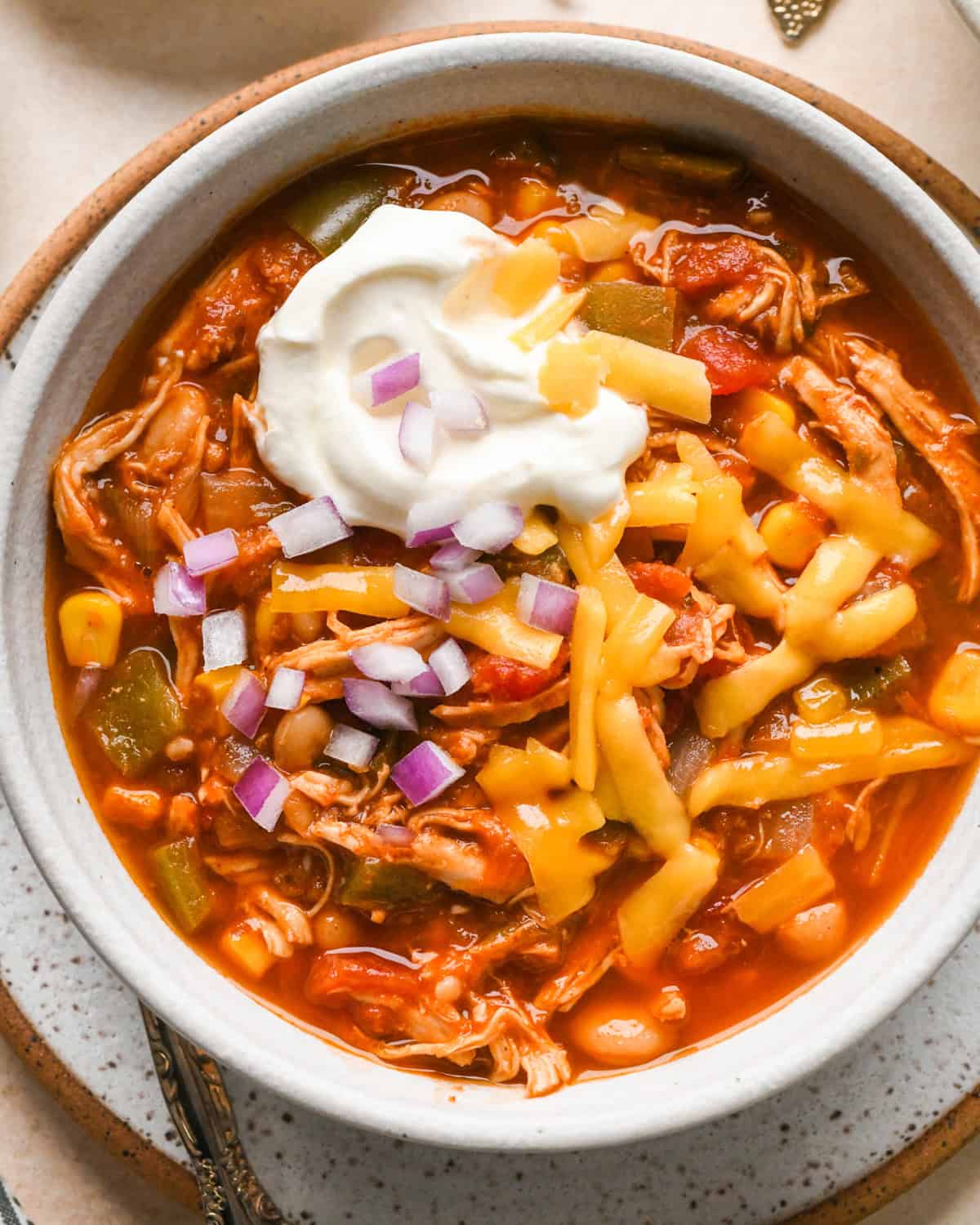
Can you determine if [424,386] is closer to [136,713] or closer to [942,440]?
[136,713]

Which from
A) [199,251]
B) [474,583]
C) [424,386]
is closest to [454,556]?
[474,583]

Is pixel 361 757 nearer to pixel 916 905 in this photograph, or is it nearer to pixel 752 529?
pixel 752 529

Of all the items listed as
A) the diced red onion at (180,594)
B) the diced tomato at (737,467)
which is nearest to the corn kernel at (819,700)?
the diced tomato at (737,467)

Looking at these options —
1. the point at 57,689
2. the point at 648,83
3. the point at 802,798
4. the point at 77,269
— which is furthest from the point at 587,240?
the point at 57,689

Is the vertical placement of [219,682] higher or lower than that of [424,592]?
lower

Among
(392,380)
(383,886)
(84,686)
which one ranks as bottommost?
(383,886)

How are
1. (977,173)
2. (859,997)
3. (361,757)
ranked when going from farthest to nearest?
(977,173)
(361,757)
(859,997)

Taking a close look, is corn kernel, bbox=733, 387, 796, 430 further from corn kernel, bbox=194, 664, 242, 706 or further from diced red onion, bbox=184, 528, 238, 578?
corn kernel, bbox=194, 664, 242, 706
